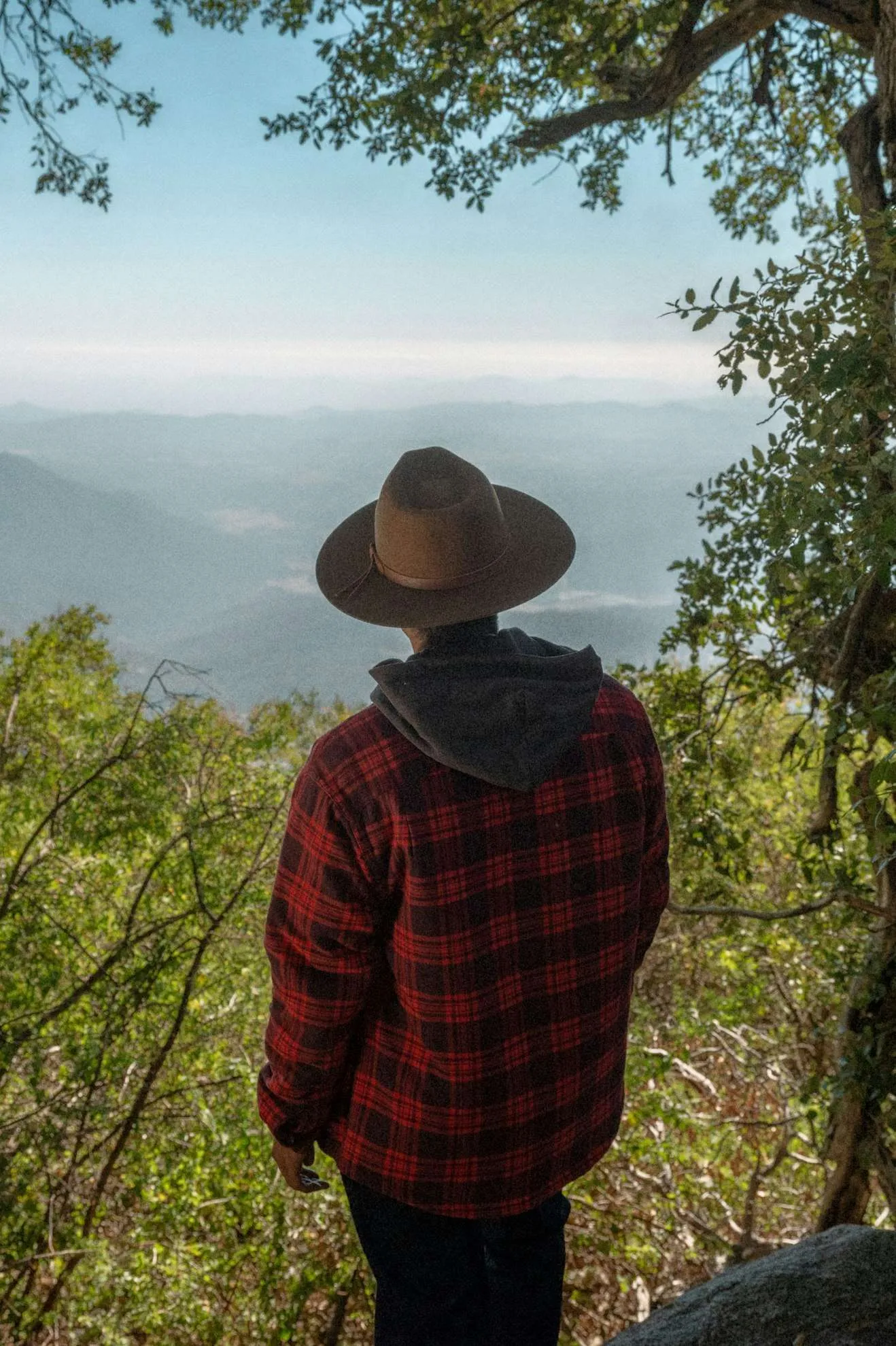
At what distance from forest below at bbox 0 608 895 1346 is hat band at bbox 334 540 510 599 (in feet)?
4.89

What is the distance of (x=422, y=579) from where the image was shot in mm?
1569

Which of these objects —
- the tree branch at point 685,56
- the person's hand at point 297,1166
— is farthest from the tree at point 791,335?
the person's hand at point 297,1166

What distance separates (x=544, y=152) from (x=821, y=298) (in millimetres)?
3176

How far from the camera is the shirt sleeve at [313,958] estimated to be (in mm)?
1473

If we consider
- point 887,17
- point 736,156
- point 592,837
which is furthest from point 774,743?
point 592,837

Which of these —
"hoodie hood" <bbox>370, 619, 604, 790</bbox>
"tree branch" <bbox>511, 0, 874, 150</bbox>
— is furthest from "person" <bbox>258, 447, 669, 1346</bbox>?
"tree branch" <bbox>511, 0, 874, 150</bbox>

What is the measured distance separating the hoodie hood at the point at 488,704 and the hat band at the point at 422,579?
0.09 metres

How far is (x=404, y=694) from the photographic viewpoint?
143 cm

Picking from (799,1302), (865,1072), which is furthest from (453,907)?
(865,1072)

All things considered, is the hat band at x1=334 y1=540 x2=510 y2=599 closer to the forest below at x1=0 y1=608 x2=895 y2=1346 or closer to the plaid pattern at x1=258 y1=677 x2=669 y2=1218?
the plaid pattern at x1=258 y1=677 x2=669 y2=1218

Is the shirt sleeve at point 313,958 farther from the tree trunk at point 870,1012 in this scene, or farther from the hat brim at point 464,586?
the tree trunk at point 870,1012

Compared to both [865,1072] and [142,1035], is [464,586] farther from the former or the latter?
[142,1035]

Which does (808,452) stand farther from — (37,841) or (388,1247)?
(37,841)

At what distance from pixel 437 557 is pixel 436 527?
54 millimetres
